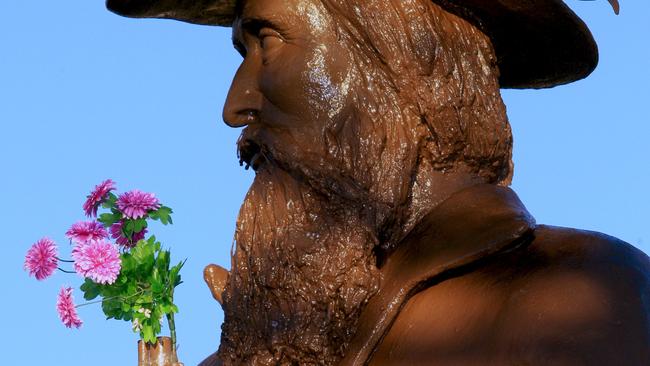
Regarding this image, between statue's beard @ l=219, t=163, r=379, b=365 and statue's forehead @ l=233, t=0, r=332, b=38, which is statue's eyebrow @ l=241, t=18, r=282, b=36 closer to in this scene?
statue's forehead @ l=233, t=0, r=332, b=38

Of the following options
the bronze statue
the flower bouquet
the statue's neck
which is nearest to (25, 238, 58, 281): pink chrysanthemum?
the flower bouquet

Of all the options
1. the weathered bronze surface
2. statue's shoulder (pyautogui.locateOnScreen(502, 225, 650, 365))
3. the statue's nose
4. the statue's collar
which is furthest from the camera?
the weathered bronze surface

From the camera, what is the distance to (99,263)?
19.4 ft

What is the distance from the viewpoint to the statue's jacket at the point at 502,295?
15.6 ft

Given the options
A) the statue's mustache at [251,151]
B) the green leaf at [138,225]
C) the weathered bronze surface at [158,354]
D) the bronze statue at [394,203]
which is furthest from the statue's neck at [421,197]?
the green leaf at [138,225]

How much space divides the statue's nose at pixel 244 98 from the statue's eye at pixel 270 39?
83mm

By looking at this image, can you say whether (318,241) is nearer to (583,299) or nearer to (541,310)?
(541,310)

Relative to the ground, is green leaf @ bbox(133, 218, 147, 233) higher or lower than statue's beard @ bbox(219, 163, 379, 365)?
higher

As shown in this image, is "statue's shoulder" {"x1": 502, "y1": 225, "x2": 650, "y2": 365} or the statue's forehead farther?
the statue's forehead

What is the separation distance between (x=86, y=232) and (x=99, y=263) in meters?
0.28

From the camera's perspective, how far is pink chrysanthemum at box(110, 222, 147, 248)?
20.1 feet

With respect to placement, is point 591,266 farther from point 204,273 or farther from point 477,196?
point 204,273

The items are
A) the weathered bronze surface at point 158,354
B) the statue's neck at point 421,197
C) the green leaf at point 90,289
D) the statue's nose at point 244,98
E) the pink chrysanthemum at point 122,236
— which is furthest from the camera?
the pink chrysanthemum at point 122,236

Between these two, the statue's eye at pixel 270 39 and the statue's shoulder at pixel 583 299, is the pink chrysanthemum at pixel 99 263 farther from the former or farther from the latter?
the statue's shoulder at pixel 583 299
